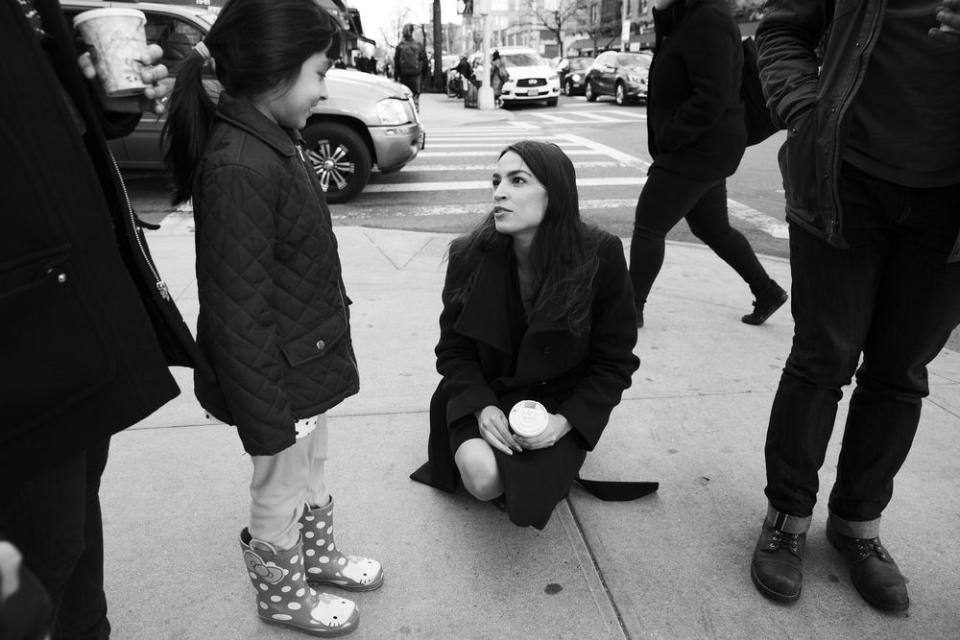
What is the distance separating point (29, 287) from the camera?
3.35ft

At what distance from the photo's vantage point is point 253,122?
164 centimetres

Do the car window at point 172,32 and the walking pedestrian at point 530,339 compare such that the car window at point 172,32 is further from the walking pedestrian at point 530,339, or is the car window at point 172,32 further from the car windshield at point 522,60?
the car windshield at point 522,60

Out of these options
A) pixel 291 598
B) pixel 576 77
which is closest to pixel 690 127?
pixel 291 598

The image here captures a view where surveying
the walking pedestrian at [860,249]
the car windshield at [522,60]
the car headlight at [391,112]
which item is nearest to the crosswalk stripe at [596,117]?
the car windshield at [522,60]

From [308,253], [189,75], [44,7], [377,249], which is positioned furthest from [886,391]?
[377,249]

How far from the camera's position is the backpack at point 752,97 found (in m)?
3.54

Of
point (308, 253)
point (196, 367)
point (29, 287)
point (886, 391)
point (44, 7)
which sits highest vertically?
point (44, 7)

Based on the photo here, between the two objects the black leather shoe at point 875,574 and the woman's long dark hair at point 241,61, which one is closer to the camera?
the woman's long dark hair at point 241,61

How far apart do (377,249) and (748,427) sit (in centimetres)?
329

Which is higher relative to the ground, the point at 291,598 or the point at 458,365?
the point at 458,365

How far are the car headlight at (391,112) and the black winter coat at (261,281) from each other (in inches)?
240

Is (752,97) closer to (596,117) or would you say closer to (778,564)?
(778,564)

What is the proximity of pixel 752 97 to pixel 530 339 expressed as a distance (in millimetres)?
2066

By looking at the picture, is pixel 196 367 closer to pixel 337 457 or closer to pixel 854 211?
pixel 337 457
